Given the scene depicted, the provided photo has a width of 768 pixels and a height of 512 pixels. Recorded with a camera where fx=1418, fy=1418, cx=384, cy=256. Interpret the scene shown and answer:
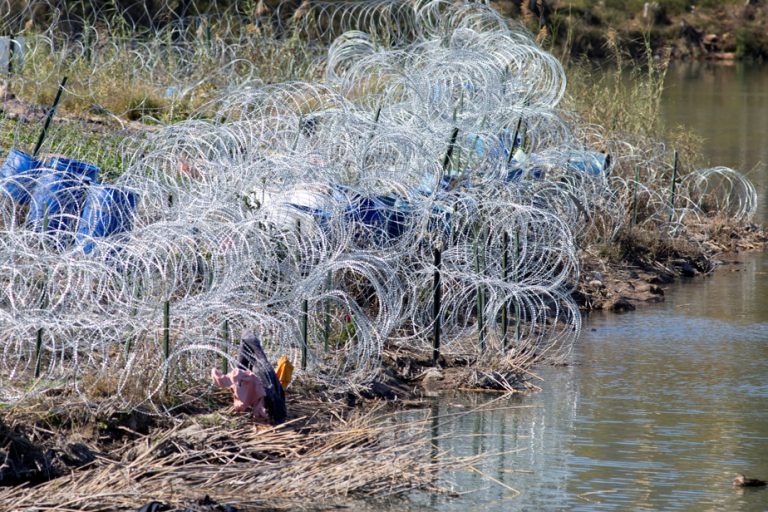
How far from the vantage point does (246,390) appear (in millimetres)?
9414

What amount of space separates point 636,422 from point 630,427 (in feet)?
0.49

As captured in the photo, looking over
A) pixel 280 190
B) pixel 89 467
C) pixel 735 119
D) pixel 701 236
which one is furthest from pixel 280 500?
pixel 735 119

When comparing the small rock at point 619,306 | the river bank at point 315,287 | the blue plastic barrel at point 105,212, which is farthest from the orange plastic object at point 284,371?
the small rock at point 619,306

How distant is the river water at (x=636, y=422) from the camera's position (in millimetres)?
8812

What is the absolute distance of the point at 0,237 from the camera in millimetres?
9773

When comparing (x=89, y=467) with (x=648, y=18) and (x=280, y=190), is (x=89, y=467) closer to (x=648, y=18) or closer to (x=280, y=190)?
(x=280, y=190)

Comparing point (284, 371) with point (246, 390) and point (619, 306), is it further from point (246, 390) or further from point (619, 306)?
point (619, 306)

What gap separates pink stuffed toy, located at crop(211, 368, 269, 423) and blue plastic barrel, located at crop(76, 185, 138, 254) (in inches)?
80.1

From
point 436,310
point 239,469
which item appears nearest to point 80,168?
point 436,310

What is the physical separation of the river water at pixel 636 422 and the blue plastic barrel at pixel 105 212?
2.98 metres

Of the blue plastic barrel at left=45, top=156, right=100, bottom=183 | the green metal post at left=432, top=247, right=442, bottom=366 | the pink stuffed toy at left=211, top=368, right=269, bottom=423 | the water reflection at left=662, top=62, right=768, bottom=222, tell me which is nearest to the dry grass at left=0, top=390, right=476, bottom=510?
the pink stuffed toy at left=211, top=368, right=269, bottom=423

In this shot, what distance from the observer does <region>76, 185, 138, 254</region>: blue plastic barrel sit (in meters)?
11.1

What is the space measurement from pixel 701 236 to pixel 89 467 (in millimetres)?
11615

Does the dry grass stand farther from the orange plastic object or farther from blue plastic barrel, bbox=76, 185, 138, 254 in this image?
blue plastic barrel, bbox=76, 185, 138, 254
